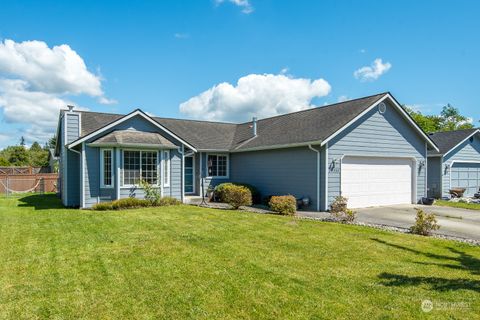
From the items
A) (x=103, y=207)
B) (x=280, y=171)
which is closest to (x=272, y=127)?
(x=280, y=171)

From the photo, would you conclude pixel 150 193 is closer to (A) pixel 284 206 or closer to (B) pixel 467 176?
(A) pixel 284 206

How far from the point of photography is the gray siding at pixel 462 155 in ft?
68.0

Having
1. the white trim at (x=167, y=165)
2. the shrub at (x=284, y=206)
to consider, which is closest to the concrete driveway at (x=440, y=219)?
the shrub at (x=284, y=206)

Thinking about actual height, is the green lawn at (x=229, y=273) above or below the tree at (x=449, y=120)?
below

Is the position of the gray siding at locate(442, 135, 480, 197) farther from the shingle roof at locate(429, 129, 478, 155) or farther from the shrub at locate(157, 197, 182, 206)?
the shrub at locate(157, 197, 182, 206)

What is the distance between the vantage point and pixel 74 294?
4570 mm

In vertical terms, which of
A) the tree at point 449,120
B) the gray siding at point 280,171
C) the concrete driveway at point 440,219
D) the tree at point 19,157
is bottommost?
the concrete driveway at point 440,219

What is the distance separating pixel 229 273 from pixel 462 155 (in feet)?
72.4

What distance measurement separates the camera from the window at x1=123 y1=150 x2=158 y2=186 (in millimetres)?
14102

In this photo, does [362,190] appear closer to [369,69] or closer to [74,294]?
[369,69]

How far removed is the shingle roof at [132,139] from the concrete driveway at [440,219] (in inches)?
355

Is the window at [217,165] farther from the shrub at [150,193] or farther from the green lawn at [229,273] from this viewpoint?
the green lawn at [229,273]

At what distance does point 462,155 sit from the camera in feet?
70.5

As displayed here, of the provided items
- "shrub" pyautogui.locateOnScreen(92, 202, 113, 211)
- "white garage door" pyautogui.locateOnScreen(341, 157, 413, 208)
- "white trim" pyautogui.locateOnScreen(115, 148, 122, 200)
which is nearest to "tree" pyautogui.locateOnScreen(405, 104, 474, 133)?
"white garage door" pyautogui.locateOnScreen(341, 157, 413, 208)
